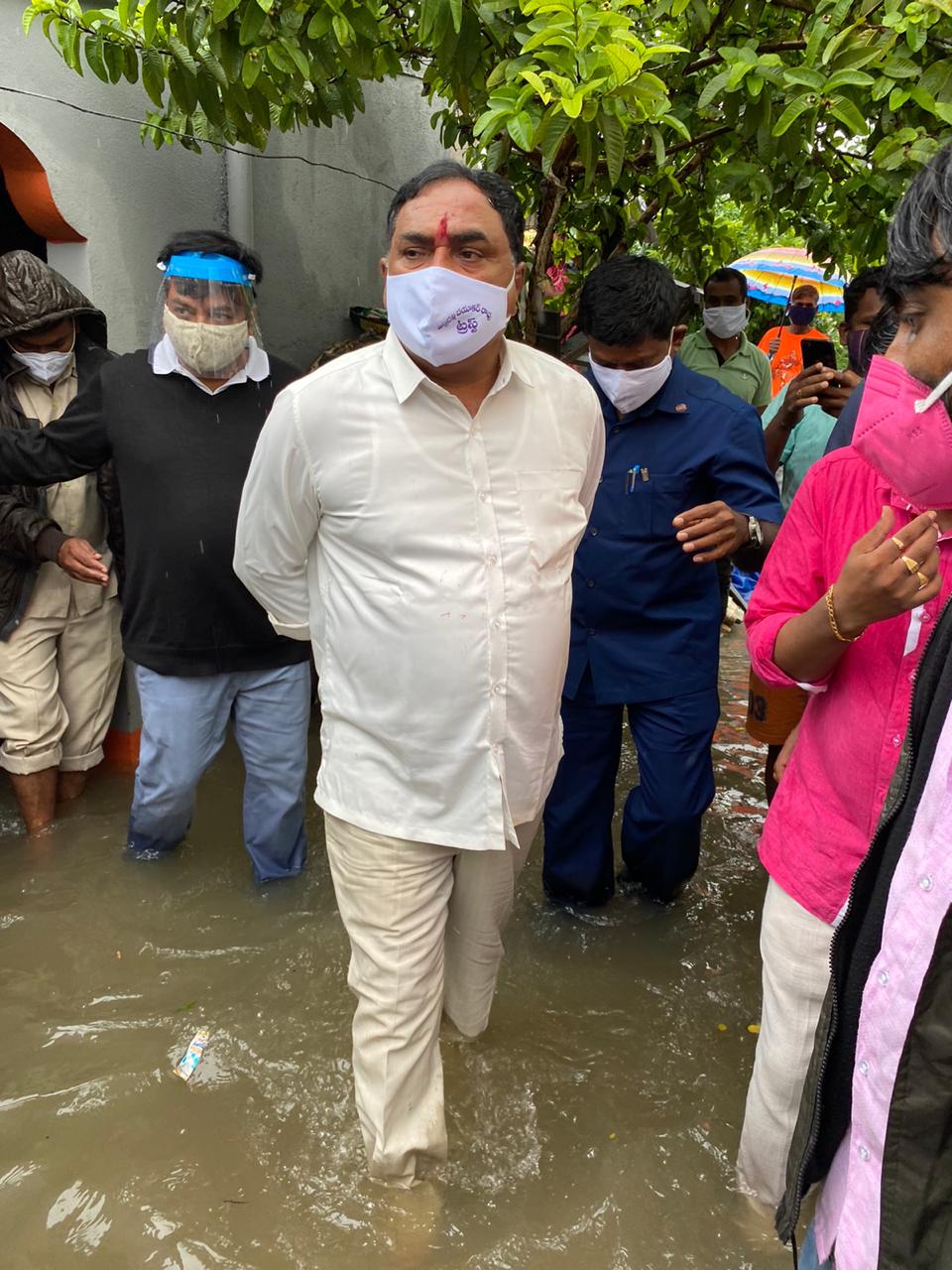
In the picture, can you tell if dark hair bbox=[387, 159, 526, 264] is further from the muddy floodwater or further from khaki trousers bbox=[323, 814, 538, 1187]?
the muddy floodwater

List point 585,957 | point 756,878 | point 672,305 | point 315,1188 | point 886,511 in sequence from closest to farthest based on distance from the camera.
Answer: point 886,511
point 315,1188
point 672,305
point 585,957
point 756,878

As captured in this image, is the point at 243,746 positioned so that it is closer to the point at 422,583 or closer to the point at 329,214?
the point at 422,583

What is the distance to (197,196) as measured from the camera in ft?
15.0

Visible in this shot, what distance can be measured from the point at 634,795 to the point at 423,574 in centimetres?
161

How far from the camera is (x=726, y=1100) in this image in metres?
2.81

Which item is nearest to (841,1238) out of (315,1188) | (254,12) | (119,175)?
(315,1188)

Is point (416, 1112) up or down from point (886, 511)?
down

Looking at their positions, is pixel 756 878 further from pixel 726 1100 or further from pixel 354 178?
pixel 354 178

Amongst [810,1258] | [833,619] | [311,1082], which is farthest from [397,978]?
[833,619]

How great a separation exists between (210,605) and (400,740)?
4.79 feet

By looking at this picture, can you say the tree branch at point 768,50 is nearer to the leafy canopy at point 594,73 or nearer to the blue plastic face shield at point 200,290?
the leafy canopy at point 594,73

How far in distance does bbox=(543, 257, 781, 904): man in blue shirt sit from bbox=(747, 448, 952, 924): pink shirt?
968mm

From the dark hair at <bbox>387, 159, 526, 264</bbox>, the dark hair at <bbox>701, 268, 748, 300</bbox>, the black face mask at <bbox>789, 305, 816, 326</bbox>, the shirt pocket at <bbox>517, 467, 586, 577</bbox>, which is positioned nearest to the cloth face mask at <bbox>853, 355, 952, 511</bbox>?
the shirt pocket at <bbox>517, 467, 586, 577</bbox>

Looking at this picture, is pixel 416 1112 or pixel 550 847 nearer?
pixel 416 1112
